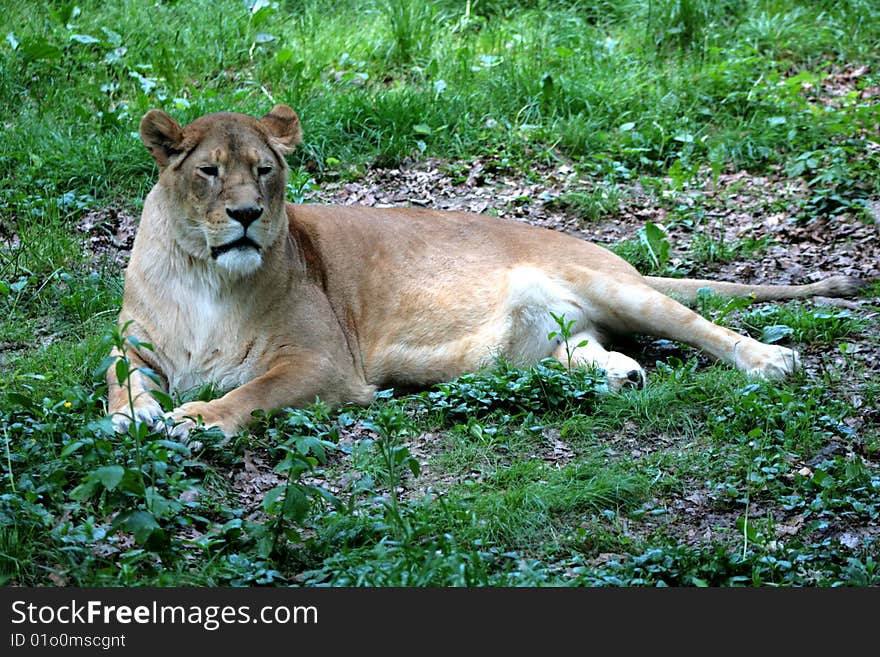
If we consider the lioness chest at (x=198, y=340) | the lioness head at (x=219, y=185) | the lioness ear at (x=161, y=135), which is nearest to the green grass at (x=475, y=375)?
the lioness chest at (x=198, y=340)

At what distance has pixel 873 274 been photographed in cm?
694

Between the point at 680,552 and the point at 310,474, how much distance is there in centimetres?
156

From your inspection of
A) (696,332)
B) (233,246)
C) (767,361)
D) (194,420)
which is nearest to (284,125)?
(233,246)

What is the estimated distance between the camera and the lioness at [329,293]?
202 inches

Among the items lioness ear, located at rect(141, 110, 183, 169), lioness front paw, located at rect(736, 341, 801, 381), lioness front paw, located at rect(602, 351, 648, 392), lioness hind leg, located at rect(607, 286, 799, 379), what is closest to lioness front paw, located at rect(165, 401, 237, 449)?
lioness ear, located at rect(141, 110, 183, 169)

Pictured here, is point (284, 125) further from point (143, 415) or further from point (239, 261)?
point (143, 415)

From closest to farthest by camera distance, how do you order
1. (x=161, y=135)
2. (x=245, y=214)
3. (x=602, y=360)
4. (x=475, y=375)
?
(x=245, y=214) → (x=161, y=135) → (x=475, y=375) → (x=602, y=360)

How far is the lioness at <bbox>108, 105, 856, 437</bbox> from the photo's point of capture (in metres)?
5.14

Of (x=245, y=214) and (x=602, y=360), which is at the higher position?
(x=245, y=214)

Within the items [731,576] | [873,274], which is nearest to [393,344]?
[731,576]

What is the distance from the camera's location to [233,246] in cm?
513

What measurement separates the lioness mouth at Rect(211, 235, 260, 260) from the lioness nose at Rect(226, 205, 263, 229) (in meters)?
0.07

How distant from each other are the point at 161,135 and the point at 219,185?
0.38 m

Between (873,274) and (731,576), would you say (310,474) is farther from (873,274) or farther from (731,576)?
(873,274)
